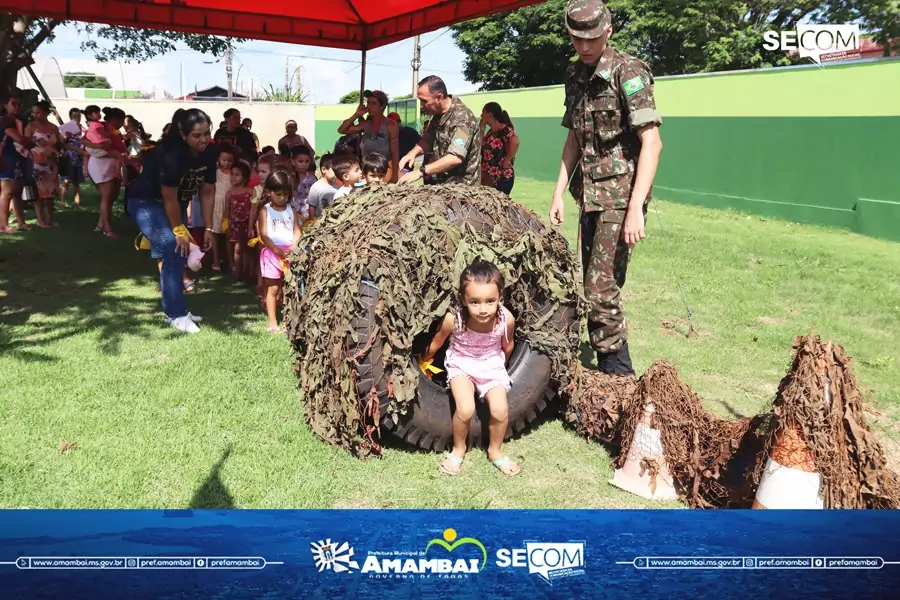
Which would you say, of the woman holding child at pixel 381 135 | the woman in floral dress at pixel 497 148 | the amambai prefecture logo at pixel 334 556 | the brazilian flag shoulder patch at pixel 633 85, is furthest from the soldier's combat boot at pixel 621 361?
the woman in floral dress at pixel 497 148

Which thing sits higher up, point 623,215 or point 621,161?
point 621,161

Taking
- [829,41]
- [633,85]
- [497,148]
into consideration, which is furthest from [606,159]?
[829,41]

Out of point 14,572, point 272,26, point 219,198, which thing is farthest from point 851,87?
point 14,572

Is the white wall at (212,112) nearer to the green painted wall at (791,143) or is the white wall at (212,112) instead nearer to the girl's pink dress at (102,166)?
the green painted wall at (791,143)

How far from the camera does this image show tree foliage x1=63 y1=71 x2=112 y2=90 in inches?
2630

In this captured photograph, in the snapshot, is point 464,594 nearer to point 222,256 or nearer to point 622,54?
point 622,54

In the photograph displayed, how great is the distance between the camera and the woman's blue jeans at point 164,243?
5.75 metres

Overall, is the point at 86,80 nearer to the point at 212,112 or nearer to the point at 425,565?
the point at 212,112

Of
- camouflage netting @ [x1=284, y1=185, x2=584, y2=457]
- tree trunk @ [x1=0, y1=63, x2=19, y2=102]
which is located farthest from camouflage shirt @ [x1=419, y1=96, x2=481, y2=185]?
tree trunk @ [x1=0, y1=63, x2=19, y2=102]

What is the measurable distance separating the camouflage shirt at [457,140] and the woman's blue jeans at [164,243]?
88.6 inches

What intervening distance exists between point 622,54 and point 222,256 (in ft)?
18.2

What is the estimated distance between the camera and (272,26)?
930 cm

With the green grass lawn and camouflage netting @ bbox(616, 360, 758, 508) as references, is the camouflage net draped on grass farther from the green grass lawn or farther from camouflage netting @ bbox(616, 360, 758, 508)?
the green grass lawn

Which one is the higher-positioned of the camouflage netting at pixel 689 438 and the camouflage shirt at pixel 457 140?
the camouflage shirt at pixel 457 140
